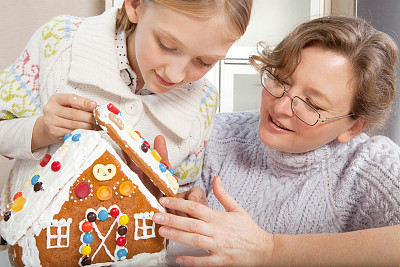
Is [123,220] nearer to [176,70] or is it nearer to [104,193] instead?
[104,193]

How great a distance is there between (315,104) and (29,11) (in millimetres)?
1172

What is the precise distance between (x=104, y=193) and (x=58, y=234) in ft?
0.28

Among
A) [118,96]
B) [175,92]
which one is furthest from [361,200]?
[118,96]

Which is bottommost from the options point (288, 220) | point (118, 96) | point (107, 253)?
point (288, 220)

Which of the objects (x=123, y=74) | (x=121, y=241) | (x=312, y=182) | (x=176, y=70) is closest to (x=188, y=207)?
(x=121, y=241)

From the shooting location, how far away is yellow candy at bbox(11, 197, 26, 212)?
59 cm

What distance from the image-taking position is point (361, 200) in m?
1.00

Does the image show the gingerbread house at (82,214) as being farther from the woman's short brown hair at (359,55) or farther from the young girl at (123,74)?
the woman's short brown hair at (359,55)

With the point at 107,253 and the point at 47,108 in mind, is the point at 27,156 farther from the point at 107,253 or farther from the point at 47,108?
the point at 107,253

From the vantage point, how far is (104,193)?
1.97 feet

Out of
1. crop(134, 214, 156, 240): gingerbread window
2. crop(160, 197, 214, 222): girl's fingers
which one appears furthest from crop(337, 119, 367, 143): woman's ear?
crop(134, 214, 156, 240): gingerbread window

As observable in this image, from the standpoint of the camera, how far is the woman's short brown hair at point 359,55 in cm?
98

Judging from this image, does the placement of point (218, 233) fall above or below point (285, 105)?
below

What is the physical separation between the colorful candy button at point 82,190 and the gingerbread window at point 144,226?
84 millimetres
